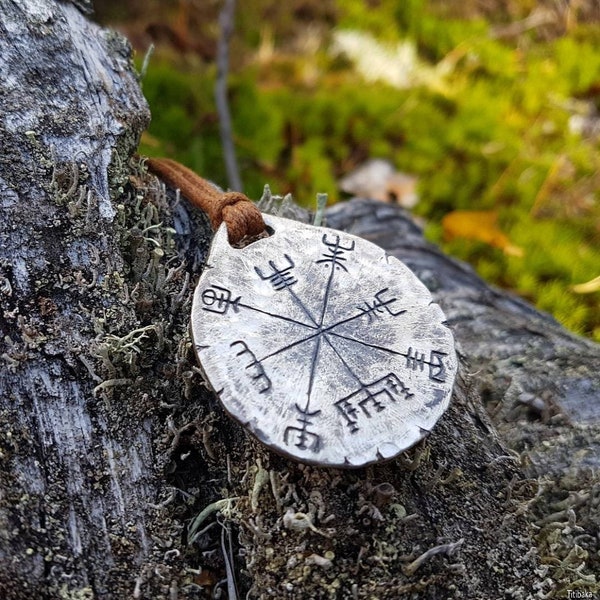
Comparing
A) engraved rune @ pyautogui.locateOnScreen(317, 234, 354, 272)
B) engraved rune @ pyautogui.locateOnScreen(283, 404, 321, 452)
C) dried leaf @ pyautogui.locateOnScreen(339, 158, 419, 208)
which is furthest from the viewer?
dried leaf @ pyautogui.locateOnScreen(339, 158, 419, 208)

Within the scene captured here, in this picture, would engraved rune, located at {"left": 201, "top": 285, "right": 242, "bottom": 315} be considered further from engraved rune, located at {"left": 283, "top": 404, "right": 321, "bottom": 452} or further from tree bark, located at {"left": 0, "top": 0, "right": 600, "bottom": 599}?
engraved rune, located at {"left": 283, "top": 404, "right": 321, "bottom": 452}

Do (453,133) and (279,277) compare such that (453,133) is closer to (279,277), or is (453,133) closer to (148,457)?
(279,277)

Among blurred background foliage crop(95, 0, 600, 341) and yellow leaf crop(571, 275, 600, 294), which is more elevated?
blurred background foliage crop(95, 0, 600, 341)

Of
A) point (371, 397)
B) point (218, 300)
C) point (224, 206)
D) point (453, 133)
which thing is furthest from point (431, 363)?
point (453, 133)

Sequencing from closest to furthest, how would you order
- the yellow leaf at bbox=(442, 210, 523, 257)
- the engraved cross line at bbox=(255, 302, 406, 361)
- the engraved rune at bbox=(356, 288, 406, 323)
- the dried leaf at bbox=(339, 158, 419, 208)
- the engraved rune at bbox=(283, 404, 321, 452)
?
the engraved rune at bbox=(283, 404, 321, 452) → the engraved cross line at bbox=(255, 302, 406, 361) → the engraved rune at bbox=(356, 288, 406, 323) → the yellow leaf at bbox=(442, 210, 523, 257) → the dried leaf at bbox=(339, 158, 419, 208)

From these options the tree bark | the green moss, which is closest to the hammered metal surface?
the tree bark

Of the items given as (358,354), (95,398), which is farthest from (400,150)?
(95,398)
